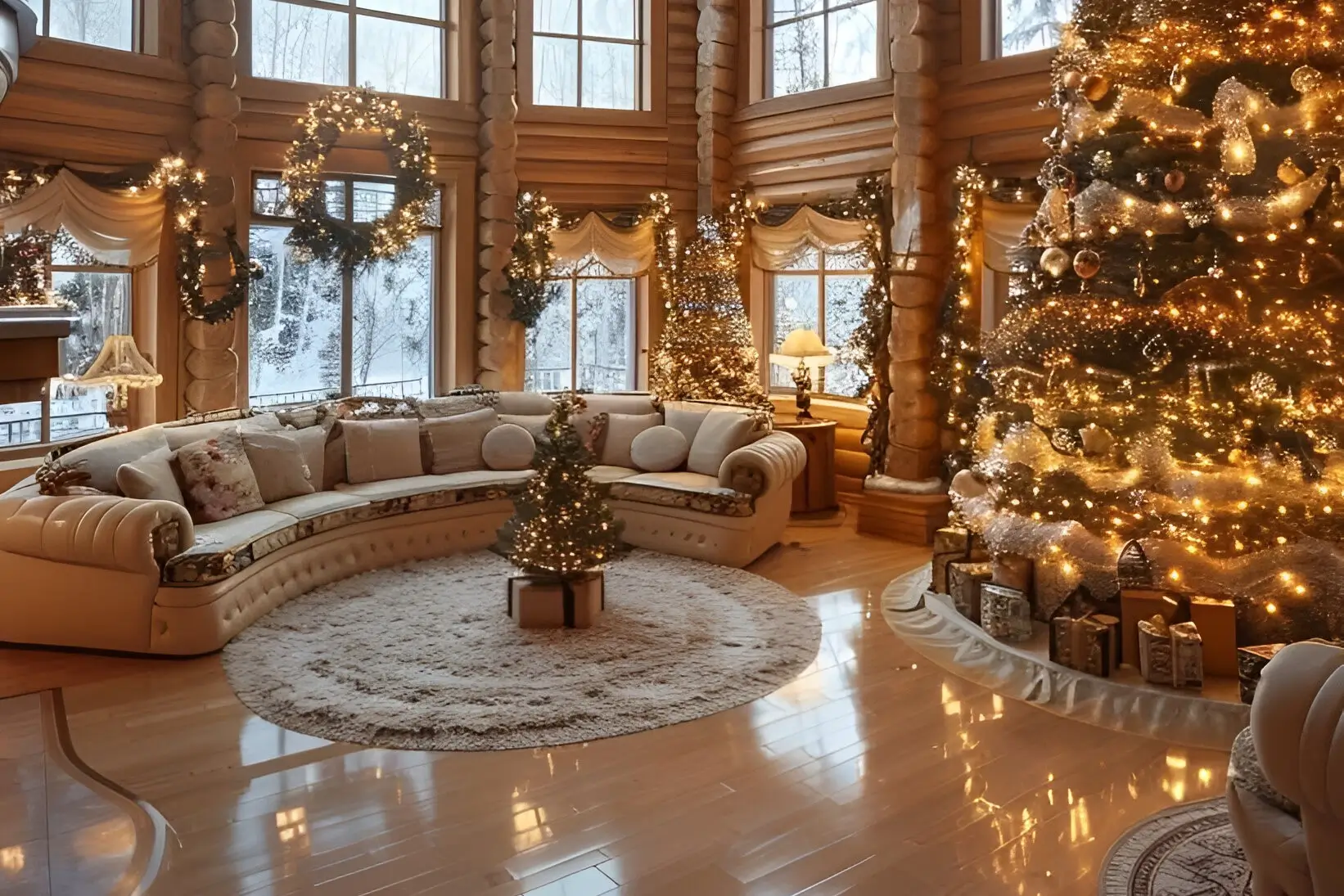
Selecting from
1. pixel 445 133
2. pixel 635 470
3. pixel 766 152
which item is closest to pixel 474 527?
pixel 635 470

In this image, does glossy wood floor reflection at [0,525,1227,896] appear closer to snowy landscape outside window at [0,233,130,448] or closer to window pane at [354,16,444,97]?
snowy landscape outside window at [0,233,130,448]

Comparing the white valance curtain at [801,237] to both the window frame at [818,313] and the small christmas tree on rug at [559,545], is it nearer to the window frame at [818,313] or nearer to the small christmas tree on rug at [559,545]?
the window frame at [818,313]

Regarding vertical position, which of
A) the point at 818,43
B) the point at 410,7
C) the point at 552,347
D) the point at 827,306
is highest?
the point at 410,7

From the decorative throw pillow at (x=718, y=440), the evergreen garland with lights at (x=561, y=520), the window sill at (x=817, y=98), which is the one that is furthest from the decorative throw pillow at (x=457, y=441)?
the window sill at (x=817, y=98)

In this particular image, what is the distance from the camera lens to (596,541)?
5316 mm

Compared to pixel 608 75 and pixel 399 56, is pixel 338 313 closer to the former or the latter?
pixel 399 56

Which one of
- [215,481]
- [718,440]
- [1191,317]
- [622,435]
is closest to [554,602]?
[215,481]

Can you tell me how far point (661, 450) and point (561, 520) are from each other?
2.16m

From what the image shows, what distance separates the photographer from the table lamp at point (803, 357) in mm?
8070

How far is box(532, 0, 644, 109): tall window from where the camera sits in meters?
9.05

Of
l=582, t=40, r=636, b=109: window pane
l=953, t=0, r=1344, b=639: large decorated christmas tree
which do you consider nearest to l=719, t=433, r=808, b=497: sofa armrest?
l=953, t=0, r=1344, b=639: large decorated christmas tree

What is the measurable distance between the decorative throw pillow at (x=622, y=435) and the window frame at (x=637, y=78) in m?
2.91

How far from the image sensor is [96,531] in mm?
4719

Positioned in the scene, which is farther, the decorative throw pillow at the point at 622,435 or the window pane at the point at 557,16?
the window pane at the point at 557,16
